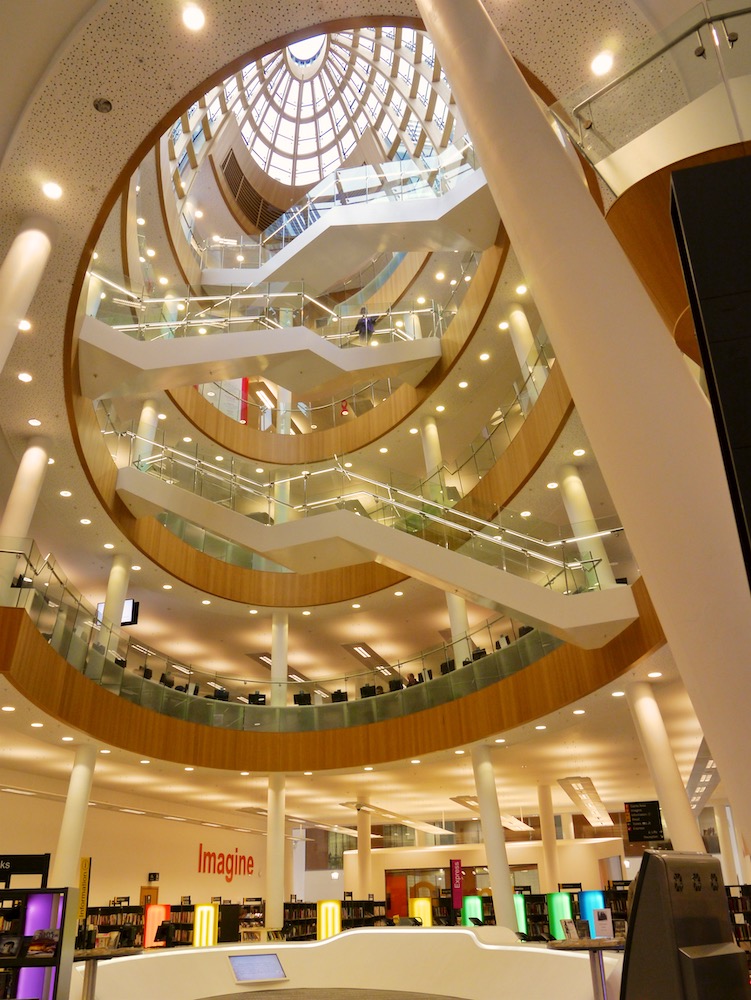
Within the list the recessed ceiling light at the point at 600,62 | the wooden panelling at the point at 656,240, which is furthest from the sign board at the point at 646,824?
the recessed ceiling light at the point at 600,62

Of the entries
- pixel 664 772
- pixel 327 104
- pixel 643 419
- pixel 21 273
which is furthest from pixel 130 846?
pixel 327 104

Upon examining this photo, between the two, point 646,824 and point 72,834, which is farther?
point 72,834

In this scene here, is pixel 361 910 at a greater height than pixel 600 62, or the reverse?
pixel 600 62

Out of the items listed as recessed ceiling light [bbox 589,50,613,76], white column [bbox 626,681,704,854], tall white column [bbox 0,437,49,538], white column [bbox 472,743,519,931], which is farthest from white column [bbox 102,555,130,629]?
recessed ceiling light [bbox 589,50,613,76]

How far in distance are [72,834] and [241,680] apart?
5179mm

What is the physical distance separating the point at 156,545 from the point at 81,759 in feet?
16.0

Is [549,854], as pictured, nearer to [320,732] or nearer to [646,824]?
[320,732]

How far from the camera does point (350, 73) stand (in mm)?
30281

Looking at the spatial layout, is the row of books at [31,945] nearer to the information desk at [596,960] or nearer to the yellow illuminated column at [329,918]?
the information desk at [596,960]

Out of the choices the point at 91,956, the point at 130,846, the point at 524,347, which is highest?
the point at 524,347

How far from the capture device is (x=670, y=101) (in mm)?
3627

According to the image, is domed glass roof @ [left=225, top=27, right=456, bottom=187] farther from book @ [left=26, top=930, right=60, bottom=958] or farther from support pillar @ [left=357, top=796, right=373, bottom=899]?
book @ [left=26, top=930, right=60, bottom=958]

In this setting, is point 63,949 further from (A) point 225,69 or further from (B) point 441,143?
(B) point 441,143

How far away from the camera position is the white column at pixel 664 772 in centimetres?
936
